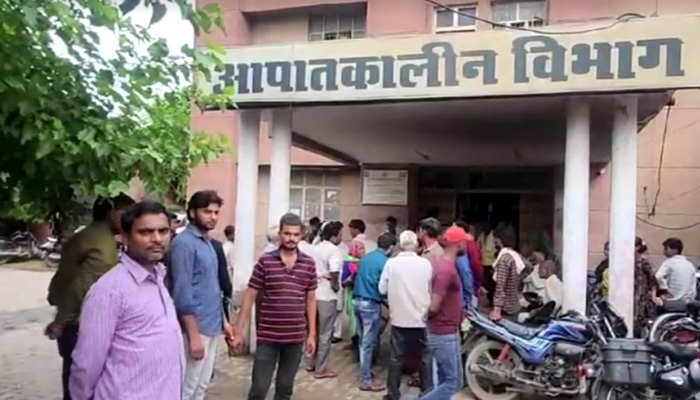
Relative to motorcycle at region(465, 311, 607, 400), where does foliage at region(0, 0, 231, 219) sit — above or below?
above

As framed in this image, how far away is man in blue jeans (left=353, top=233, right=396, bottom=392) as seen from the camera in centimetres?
742

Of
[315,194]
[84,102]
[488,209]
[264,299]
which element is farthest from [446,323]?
[315,194]

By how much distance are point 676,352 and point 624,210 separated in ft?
5.35

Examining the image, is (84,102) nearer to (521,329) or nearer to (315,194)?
(521,329)

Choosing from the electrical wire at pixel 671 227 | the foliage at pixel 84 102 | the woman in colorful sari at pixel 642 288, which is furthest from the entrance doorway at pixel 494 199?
the foliage at pixel 84 102

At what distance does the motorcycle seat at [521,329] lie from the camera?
691cm

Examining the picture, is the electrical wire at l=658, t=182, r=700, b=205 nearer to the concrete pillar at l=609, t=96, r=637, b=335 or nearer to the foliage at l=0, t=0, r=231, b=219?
the concrete pillar at l=609, t=96, r=637, b=335

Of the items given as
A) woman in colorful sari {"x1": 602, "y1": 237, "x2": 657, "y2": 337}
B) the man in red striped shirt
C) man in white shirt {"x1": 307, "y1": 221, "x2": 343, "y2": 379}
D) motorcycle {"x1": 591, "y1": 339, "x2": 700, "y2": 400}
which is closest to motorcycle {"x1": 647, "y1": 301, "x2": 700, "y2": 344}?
motorcycle {"x1": 591, "y1": 339, "x2": 700, "y2": 400}

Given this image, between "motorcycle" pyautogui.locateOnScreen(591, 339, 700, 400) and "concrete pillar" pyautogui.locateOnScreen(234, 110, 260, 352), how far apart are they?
4268 millimetres

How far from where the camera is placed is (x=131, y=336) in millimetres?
2887

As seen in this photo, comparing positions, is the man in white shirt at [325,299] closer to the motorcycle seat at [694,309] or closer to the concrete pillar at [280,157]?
the concrete pillar at [280,157]

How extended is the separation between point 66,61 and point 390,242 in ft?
15.2

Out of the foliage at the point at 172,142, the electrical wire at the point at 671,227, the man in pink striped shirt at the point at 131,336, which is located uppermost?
the foliage at the point at 172,142

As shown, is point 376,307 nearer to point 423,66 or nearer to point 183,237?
point 423,66
